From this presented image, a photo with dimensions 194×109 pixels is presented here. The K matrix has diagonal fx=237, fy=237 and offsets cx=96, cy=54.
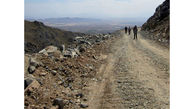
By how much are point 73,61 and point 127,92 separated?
511cm

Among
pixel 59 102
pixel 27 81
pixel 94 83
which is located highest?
pixel 27 81

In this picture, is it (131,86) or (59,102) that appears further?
(131,86)

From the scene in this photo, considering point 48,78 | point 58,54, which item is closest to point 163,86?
point 48,78

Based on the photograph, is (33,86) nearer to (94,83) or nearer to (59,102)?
(59,102)

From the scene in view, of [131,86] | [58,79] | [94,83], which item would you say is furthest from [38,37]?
[131,86]

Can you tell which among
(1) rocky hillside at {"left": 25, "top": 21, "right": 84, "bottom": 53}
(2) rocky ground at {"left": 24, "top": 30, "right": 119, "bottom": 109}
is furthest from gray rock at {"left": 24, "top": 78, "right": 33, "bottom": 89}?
(1) rocky hillside at {"left": 25, "top": 21, "right": 84, "bottom": 53}

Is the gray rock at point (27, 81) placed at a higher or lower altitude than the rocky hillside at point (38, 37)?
lower

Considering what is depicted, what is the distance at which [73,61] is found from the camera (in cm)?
1322

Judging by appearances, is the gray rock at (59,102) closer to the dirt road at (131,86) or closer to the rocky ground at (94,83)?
the rocky ground at (94,83)

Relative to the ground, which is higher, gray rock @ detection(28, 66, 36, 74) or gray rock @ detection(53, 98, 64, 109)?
gray rock @ detection(28, 66, 36, 74)

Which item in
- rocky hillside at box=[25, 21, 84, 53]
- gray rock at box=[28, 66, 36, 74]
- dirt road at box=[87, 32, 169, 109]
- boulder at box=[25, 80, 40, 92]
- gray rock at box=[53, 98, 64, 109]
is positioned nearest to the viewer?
gray rock at box=[53, 98, 64, 109]

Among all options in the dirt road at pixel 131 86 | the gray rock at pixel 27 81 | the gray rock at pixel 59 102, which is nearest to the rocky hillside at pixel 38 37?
the dirt road at pixel 131 86

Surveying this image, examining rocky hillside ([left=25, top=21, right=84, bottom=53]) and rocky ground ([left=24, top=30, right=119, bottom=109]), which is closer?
rocky ground ([left=24, top=30, right=119, bottom=109])

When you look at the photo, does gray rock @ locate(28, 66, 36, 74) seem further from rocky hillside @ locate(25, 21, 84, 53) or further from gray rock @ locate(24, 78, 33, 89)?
rocky hillside @ locate(25, 21, 84, 53)
